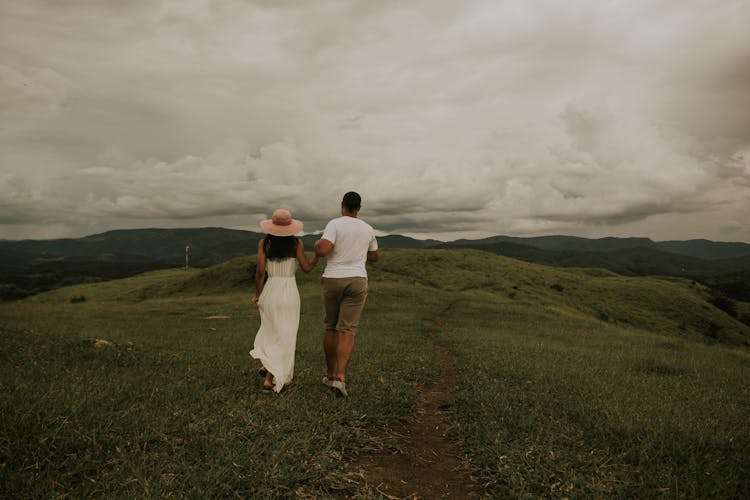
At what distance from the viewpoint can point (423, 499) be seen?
243 inches

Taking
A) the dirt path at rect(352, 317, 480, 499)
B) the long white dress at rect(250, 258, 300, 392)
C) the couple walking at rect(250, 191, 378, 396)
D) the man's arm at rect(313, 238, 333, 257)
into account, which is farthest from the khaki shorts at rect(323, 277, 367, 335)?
the dirt path at rect(352, 317, 480, 499)

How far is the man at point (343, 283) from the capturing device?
10203 mm

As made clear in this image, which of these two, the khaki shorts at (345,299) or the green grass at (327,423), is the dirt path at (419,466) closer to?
the green grass at (327,423)

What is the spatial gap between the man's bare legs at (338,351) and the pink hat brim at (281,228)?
8.35 ft

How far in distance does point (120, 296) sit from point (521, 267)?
→ 98.5 meters

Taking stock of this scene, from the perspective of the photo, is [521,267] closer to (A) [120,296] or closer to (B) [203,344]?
(A) [120,296]

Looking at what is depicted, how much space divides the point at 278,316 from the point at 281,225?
2.16m

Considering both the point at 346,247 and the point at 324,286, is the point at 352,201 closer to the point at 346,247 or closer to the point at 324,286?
the point at 346,247

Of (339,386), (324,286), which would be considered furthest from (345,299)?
(339,386)

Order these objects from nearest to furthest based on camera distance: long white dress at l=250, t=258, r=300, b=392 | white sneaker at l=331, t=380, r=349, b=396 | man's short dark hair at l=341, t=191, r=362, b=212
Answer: white sneaker at l=331, t=380, r=349, b=396 < long white dress at l=250, t=258, r=300, b=392 < man's short dark hair at l=341, t=191, r=362, b=212

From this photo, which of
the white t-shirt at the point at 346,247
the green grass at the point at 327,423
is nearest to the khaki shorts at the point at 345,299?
the white t-shirt at the point at 346,247

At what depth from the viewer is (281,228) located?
10180 millimetres

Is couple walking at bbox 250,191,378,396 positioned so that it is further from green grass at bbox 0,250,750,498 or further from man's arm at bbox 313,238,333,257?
green grass at bbox 0,250,750,498

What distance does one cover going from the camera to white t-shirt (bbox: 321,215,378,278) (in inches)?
403
